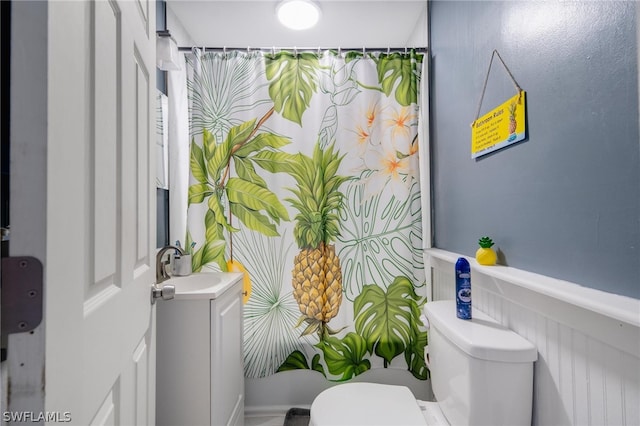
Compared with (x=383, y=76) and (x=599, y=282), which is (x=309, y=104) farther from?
(x=599, y=282)

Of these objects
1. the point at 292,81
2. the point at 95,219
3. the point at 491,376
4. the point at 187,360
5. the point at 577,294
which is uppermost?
the point at 292,81

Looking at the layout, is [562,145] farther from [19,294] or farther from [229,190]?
[229,190]

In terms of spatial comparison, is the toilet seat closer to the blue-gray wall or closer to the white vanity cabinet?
the white vanity cabinet

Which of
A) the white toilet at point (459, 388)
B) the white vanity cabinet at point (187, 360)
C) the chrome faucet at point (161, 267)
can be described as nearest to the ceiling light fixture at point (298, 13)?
the chrome faucet at point (161, 267)

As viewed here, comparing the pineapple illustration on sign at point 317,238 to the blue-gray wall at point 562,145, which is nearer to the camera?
the blue-gray wall at point 562,145

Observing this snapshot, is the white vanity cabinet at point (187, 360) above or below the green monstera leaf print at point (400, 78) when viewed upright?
below

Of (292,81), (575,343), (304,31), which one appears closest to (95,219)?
(575,343)

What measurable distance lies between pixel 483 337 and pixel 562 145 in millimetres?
575

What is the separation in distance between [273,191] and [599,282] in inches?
52.6

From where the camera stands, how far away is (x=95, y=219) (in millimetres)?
515

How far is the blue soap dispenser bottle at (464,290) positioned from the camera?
3.33 feet

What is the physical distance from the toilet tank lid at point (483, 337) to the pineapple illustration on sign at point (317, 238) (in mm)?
652

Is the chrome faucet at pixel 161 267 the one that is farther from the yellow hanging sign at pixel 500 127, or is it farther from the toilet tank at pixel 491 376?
the yellow hanging sign at pixel 500 127

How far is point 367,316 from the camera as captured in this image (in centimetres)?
160
